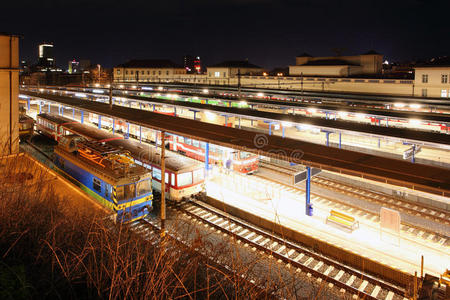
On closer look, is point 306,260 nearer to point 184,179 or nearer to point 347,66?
point 184,179

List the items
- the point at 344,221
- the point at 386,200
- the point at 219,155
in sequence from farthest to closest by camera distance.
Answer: the point at 219,155 < the point at 386,200 < the point at 344,221

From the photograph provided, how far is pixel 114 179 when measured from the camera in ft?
39.9

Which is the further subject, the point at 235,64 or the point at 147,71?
the point at 147,71

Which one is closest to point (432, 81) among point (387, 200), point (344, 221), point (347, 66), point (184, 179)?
point (347, 66)

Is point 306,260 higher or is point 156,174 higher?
point 156,174

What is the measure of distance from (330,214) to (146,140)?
17424 mm

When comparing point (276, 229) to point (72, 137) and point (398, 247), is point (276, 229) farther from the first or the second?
point (72, 137)

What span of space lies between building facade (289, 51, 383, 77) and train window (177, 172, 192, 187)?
121 ft

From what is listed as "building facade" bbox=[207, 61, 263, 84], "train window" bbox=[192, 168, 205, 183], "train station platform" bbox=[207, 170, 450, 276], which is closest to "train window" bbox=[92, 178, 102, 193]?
"train window" bbox=[192, 168, 205, 183]

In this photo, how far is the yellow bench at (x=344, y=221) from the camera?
12.3 meters

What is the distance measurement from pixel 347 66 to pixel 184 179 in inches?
1562

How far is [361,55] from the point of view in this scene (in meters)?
50.2

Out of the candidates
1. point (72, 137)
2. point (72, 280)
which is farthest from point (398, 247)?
point (72, 137)

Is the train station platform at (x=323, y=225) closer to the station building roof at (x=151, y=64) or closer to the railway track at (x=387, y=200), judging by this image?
the railway track at (x=387, y=200)
